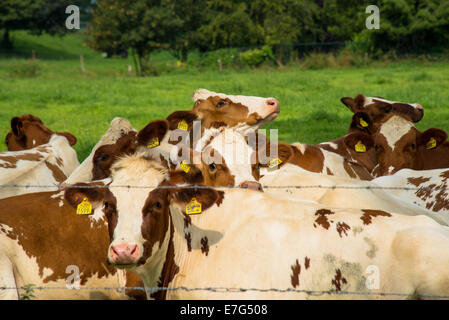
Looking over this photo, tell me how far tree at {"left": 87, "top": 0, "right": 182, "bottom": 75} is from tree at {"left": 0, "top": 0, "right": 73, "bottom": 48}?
962cm

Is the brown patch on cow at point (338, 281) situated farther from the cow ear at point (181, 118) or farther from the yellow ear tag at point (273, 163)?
the cow ear at point (181, 118)

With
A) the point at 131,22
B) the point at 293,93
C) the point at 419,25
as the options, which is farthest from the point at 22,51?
the point at 293,93

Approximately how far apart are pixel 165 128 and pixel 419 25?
32.6 metres

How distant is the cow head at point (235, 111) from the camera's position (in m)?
7.29

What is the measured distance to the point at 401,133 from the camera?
27.7 feet

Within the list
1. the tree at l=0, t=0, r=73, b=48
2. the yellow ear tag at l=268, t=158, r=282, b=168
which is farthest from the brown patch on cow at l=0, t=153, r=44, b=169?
the tree at l=0, t=0, r=73, b=48

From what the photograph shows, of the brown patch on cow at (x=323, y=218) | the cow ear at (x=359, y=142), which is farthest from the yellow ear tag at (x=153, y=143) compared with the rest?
the cow ear at (x=359, y=142)

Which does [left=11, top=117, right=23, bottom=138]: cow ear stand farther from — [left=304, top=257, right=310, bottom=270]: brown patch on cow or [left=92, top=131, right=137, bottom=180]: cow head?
[left=304, top=257, right=310, bottom=270]: brown patch on cow

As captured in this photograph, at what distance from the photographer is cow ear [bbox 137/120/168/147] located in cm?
658

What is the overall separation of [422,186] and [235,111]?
2308 millimetres

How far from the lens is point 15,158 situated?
25.7 ft

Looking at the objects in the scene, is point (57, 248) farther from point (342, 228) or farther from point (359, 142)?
point (359, 142)

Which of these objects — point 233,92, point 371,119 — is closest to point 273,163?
point 371,119

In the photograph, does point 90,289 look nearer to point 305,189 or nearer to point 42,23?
point 305,189
